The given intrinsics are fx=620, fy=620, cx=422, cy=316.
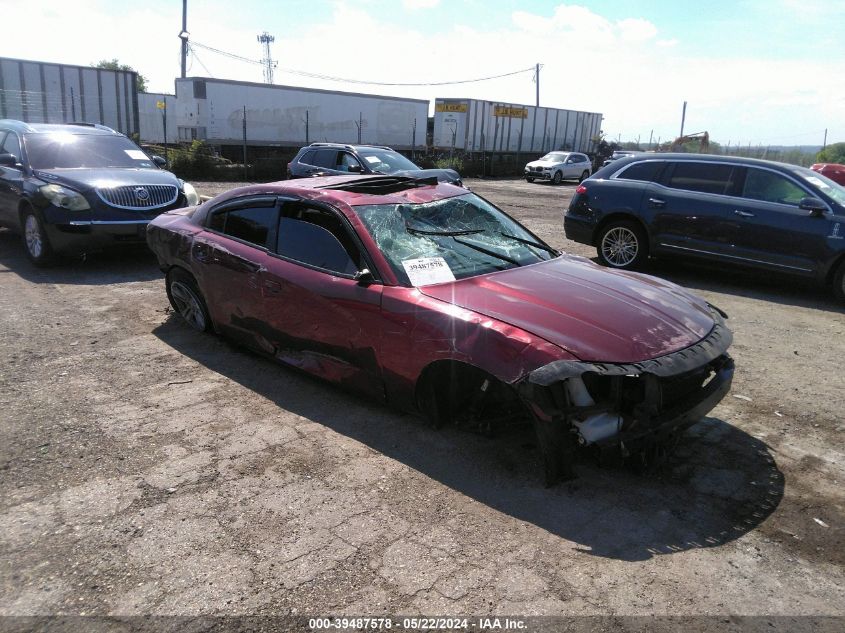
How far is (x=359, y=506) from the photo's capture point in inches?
123

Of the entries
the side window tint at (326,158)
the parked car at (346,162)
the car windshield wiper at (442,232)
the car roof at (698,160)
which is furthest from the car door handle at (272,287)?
the side window tint at (326,158)

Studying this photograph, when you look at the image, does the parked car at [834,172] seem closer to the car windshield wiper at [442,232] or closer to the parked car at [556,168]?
the parked car at [556,168]

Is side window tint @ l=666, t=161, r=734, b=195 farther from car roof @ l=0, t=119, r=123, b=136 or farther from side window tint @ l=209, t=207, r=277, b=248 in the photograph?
car roof @ l=0, t=119, r=123, b=136

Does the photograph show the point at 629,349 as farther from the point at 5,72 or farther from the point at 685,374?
the point at 5,72

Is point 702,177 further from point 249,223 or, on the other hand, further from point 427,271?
point 249,223

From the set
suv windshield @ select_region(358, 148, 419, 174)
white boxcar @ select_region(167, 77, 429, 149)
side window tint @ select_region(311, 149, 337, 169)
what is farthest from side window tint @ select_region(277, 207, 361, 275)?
white boxcar @ select_region(167, 77, 429, 149)

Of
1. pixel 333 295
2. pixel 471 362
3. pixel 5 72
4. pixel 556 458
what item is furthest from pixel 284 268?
pixel 5 72

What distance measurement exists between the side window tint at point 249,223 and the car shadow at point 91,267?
10.4ft

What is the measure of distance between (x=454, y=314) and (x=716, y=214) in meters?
5.98

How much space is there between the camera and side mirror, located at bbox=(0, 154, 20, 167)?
27.1ft

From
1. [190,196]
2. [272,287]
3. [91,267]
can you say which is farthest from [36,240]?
[272,287]

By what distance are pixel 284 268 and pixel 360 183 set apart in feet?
2.96

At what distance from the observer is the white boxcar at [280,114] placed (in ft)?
76.3

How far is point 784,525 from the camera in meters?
3.06
